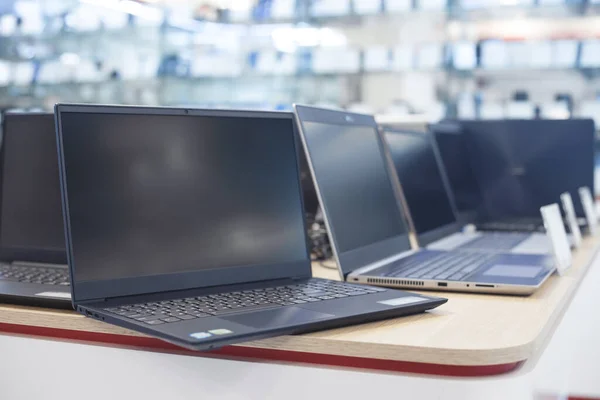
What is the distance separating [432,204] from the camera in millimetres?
1900

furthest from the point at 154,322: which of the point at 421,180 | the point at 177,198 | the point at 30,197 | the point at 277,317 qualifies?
the point at 421,180

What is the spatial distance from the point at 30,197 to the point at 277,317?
0.66 metres

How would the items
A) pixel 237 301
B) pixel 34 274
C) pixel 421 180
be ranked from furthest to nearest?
1. pixel 421 180
2. pixel 34 274
3. pixel 237 301

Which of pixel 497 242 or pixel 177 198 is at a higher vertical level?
pixel 177 198

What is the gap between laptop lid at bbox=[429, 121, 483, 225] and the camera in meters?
2.11

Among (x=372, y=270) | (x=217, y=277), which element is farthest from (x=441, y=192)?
(x=217, y=277)

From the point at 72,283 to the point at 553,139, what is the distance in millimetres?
1599

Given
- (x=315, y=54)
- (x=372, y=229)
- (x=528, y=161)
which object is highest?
Result: (x=315, y=54)

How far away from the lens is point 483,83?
4.04 m

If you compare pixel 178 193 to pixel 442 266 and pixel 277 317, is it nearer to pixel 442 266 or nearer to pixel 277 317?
pixel 277 317

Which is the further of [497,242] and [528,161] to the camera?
[528,161]

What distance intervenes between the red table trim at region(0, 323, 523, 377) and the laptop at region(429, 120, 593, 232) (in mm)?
1234

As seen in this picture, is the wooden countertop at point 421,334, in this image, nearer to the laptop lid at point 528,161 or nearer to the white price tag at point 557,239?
the white price tag at point 557,239

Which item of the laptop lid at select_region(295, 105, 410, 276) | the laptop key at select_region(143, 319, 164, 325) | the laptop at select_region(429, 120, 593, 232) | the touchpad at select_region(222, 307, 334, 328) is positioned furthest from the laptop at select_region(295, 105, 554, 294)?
the laptop at select_region(429, 120, 593, 232)
